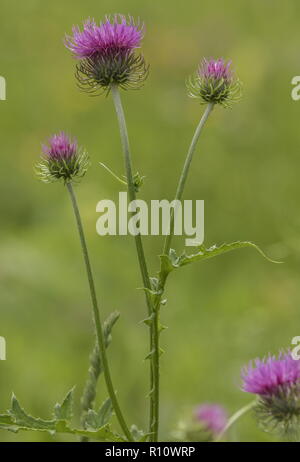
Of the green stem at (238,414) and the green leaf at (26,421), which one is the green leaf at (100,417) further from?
the green stem at (238,414)

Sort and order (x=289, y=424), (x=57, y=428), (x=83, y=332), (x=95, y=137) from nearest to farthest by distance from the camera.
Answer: (x=57, y=428) < (x=289, y=424) < (x=83, y=332) < (x=95, y=137)

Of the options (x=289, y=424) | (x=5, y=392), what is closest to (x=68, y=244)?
(x=5, y=392)

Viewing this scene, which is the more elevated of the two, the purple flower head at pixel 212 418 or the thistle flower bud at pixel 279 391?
the purple flower head at pixel 212 418

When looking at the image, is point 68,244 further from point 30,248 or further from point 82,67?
point 82,67

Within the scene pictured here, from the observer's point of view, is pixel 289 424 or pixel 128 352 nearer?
pixel 289 424

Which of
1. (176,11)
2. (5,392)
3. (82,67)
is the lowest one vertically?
(82,67)

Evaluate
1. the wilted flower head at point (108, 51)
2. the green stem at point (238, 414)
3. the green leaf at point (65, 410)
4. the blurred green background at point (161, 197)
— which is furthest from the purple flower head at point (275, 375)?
the blurred green background at point (161, 197)
